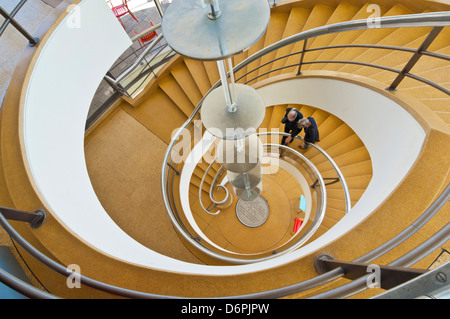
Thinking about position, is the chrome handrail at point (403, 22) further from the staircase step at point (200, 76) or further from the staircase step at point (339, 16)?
the staircase step at point (200, 76)

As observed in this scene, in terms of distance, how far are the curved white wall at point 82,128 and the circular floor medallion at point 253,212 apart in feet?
11.4

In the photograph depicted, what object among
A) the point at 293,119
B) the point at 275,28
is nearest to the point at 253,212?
the point at 293,119

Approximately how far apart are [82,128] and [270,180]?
4992 millimetres

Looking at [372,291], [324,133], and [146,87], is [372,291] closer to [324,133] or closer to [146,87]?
[324,133]

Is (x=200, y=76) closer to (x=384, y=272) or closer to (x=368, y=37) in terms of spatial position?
(x=368, y=37)

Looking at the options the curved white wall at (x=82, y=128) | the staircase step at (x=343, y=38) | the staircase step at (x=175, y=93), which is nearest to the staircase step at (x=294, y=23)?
the staircase step at (x=343, y=38)

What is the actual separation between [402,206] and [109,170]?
4.75m

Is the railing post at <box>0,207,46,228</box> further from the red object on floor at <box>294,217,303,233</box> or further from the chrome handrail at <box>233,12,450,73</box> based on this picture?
the red object on floor at <box>294,217,303,233</box>

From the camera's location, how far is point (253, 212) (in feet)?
21.5

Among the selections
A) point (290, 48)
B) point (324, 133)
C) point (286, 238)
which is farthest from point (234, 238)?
point (290, 48)

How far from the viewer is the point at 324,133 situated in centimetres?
471
